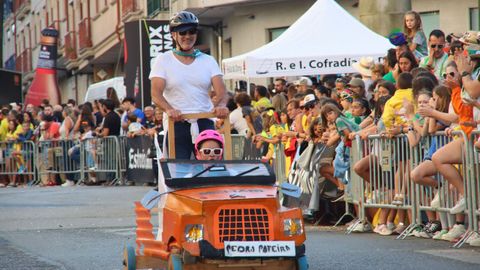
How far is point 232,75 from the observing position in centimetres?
2395

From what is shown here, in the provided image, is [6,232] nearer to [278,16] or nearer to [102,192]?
[102,192]

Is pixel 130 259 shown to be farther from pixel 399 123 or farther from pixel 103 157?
pixel 103 157

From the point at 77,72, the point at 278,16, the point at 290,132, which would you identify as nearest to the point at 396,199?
the point at 290,132

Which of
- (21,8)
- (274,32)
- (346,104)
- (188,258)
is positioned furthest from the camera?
(21,8)

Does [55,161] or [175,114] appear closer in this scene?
[175,114]

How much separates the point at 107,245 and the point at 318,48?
391 inches

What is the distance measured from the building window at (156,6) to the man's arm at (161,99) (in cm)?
2827

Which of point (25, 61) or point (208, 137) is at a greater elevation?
point (25, 61)

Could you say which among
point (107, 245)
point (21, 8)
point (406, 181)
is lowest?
point (107, 245)

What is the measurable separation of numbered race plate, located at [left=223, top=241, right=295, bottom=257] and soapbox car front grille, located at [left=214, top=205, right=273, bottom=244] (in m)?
0.11

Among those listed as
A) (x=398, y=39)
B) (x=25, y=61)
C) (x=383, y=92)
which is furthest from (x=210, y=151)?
(x=25, y=61)

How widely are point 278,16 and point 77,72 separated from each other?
25.0m

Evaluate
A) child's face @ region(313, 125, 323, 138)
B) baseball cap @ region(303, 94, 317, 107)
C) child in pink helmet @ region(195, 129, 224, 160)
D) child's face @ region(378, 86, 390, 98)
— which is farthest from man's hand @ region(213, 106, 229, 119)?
baseball cap @ region(303, 94, 317, 107)

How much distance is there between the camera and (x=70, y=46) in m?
56.4
